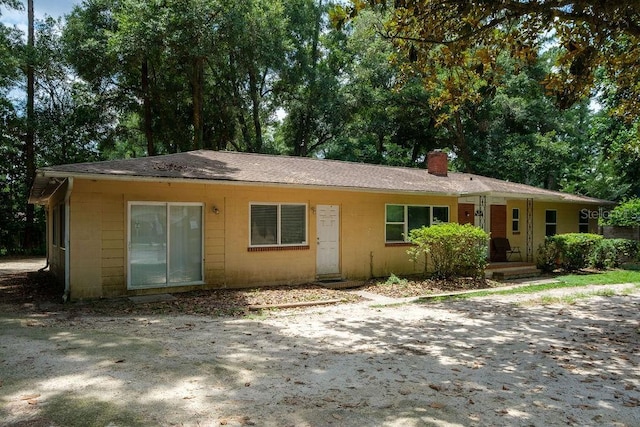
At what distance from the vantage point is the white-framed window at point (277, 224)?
1145 cm

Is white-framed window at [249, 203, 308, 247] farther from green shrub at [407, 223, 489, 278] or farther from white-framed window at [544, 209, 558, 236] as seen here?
white-framed window at [544, 209, 558, 236]

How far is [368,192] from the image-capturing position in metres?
13.0

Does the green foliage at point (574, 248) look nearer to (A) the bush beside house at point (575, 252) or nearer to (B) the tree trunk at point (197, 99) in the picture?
(A) the bush beside house at point (575, 252)

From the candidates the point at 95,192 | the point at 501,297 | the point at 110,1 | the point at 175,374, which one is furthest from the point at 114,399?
the point at 110,1

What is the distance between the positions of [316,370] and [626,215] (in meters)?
19.7

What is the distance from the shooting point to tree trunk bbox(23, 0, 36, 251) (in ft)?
76.3

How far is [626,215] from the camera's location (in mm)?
19250

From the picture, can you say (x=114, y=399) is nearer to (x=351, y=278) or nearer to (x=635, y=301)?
(x=351, y=278)

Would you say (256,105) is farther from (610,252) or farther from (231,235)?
(610,252)

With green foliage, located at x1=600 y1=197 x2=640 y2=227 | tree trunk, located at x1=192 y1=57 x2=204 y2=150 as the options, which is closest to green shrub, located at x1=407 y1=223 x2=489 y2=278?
green foliage, located at x1=600 y1=197 x2=640 y2=227

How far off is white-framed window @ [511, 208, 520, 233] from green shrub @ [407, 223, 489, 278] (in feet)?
16.4

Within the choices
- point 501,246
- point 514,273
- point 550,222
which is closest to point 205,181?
point 514,273

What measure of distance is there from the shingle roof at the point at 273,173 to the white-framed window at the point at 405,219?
0.71 m

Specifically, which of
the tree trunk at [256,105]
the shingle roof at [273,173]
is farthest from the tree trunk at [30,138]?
the tree trunk at [256,105]
